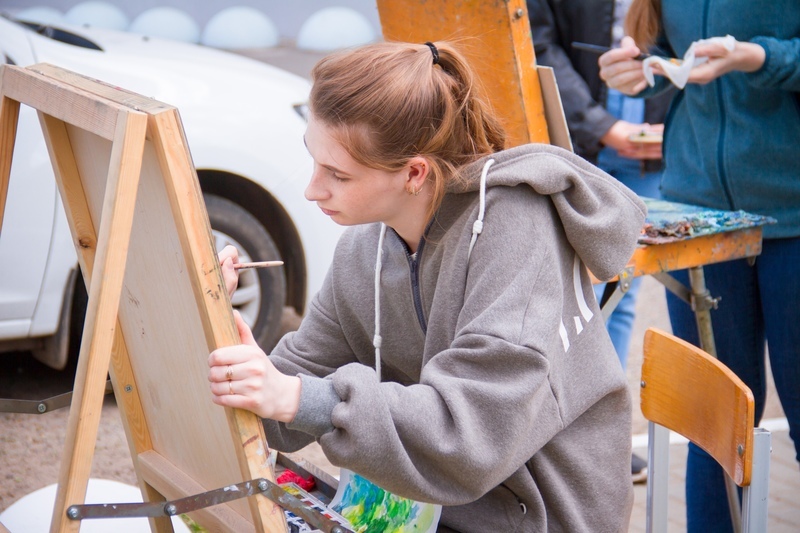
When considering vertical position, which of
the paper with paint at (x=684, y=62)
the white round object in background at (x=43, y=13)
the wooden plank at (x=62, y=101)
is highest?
the wooden plank at (x=62, y=101)

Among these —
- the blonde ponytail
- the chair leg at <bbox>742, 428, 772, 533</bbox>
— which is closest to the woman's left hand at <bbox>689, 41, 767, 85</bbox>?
the blonde ponytail

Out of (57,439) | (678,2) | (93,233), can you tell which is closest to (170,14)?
(57,439)

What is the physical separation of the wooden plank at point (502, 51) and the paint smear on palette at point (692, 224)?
0.36 meters

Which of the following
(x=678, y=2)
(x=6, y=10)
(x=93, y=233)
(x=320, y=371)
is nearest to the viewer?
(x=93, y=233)

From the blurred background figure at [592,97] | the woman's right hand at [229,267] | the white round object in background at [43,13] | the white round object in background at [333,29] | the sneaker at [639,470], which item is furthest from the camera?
the white round object in background at [333,29]

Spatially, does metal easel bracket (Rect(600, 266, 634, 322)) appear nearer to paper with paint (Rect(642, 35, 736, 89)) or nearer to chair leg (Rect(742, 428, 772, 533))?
paper with paint (Rect(642, 35, 736, 89))

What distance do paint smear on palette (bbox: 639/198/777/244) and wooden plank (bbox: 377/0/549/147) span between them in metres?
0.36

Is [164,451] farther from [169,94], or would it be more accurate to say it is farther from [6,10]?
[6,10]

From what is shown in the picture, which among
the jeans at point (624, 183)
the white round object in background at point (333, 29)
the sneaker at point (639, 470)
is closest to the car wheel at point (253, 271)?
the jeans at point (624, 183)

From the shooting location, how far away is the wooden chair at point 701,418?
1.57 m

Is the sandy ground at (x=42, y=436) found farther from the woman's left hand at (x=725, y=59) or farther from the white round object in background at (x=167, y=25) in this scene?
the white round object in background at (x=167, y=25)

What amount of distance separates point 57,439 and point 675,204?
230cm

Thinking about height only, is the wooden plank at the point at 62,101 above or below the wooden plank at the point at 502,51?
above

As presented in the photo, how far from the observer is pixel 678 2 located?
250 centimetres
